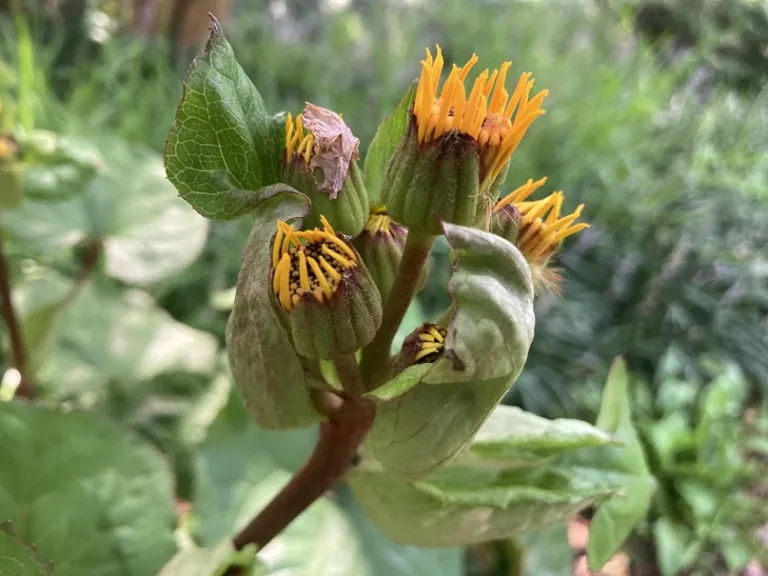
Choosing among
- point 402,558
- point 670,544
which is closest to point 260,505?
point 402,558

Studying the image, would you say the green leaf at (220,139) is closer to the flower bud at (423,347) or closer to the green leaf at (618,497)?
the flower bud at (423,347)

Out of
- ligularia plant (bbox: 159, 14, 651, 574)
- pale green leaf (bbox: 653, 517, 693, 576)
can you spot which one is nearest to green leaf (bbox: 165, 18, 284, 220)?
ligularia plant (bbox: 159, 14, 651, 574)

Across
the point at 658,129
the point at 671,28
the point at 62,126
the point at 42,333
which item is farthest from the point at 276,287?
the point at 671,28

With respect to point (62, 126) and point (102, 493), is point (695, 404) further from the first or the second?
point (62, 126)

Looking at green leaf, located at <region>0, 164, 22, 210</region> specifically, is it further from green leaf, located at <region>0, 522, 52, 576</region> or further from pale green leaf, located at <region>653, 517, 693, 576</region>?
pale green leaf, located at <region>653, 517, 693, 576</region>

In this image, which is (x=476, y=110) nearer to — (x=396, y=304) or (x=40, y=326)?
(x=396, y=304)
